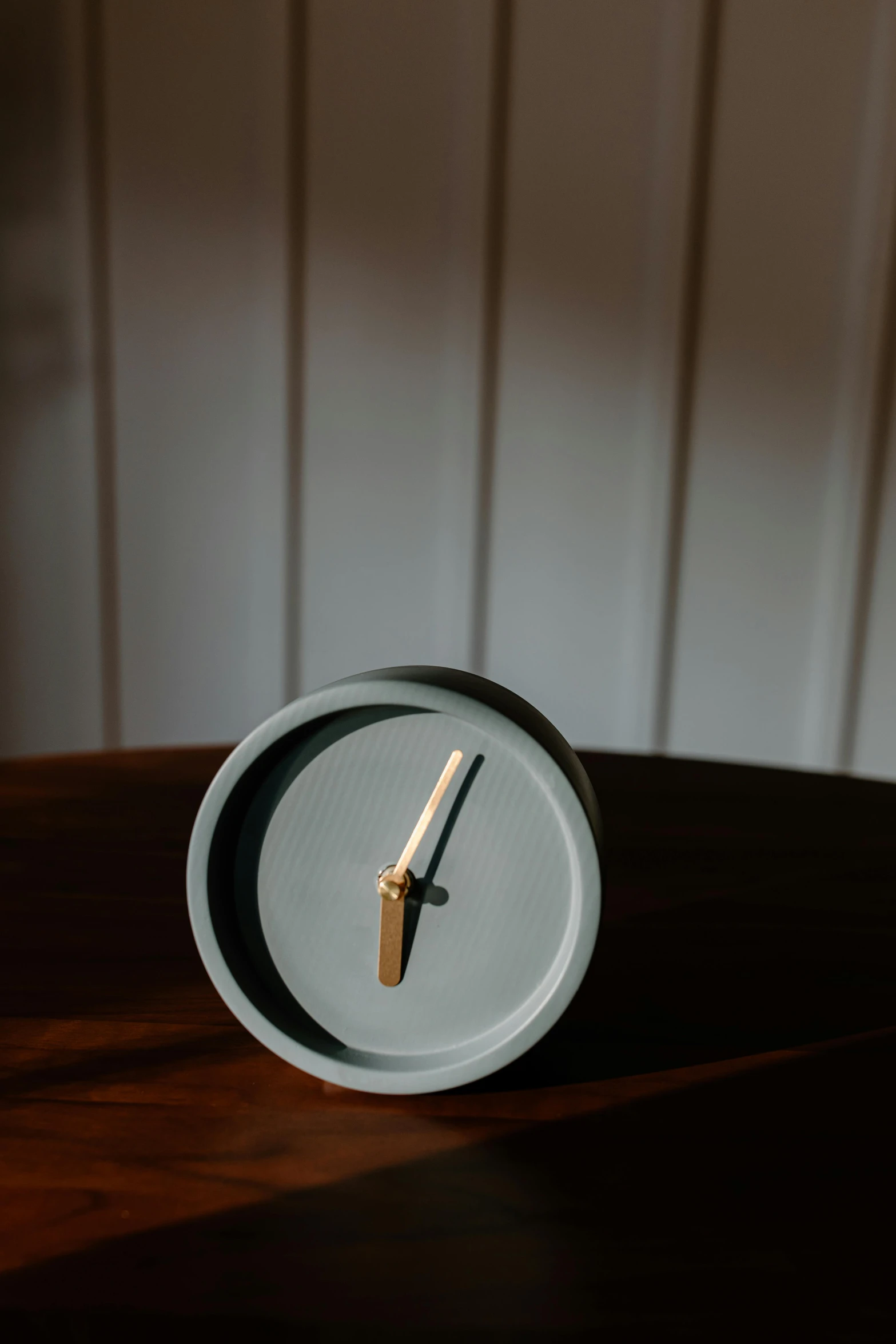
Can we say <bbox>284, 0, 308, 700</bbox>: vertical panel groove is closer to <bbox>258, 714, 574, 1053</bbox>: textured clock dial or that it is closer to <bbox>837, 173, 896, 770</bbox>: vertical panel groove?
<bbox>837, 173, 896, 770</bbox>: vertical panel groove

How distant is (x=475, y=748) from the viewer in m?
0.41

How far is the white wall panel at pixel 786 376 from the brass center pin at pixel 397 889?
1293 mm

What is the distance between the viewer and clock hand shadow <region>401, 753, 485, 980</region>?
411 mm

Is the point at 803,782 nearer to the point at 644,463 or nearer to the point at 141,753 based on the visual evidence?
the point at 141,753

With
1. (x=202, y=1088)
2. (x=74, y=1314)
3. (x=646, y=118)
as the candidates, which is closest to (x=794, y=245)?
(x=646, y=118)

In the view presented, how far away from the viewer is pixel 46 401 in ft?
5.19

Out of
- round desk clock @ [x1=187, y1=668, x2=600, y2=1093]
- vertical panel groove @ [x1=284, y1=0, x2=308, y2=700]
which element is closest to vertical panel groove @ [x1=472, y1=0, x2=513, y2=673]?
vertical panel groove @ [x1=284, y1=0, x2=308, y2=700]

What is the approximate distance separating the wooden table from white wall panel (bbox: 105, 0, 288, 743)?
1.07 metres

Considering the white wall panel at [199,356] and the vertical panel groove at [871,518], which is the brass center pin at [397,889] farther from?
the vertical panel groove at [871,518]

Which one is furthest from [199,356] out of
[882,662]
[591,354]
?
[882,662]

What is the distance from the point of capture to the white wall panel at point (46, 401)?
1.48 meters

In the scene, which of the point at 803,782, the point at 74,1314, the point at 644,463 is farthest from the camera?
the point at 644,463

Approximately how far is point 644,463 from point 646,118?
492mm

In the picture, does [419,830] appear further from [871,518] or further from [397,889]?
[871,518]
